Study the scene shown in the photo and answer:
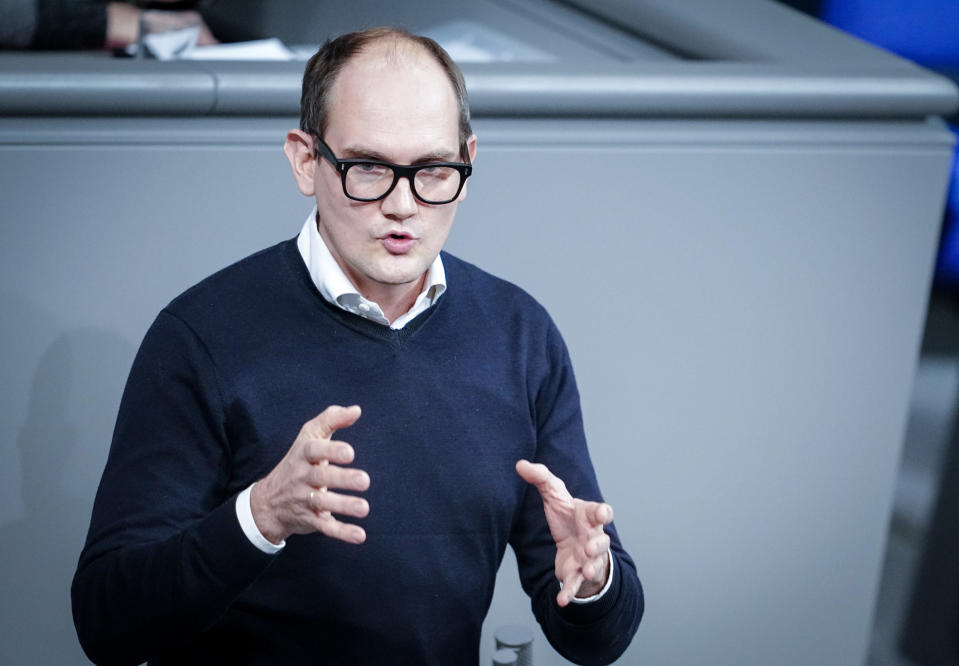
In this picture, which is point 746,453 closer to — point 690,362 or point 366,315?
point 690,362

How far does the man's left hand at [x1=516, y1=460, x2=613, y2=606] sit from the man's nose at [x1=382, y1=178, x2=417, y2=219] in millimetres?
232

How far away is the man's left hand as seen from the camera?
917 mm

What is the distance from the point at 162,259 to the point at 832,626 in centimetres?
99

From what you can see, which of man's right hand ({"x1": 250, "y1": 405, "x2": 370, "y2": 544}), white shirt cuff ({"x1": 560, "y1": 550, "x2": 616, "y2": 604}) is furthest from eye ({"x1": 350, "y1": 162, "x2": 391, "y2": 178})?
white shirt cuff ({"x1": 560, "y1": 550, "x2": 616, "y2": 604})

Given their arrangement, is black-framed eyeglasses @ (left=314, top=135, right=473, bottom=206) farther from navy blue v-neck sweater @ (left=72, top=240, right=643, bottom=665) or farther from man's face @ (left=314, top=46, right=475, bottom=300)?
navy blue v-neck sweater @ (left=72, top=240, right=643, bottom=665)

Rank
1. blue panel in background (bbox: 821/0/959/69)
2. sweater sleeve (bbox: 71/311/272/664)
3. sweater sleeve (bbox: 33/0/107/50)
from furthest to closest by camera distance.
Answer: blue panel in background (bbox: 821/0/959/69)
sweater sleeve (bbox: 33/0/107/50)
sweater sleeve (bbox: 71/311/272/664)

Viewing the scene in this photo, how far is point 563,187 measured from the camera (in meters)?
1.31

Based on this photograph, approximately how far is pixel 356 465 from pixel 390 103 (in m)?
0.32

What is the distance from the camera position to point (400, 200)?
3.11 feet

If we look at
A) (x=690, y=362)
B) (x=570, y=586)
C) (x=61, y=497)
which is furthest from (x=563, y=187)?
(x=61, y=497)

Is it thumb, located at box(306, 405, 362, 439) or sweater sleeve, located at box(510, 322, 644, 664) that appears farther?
sweater sleeve, located at box(510, 322, 644, 664)

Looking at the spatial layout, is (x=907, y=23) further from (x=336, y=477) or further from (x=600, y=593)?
(x=336, y=477)

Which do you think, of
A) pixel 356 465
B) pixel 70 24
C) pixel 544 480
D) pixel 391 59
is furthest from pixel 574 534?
pixel 70 24

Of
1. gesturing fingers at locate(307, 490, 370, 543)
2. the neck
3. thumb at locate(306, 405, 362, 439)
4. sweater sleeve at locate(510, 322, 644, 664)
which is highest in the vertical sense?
the neck
